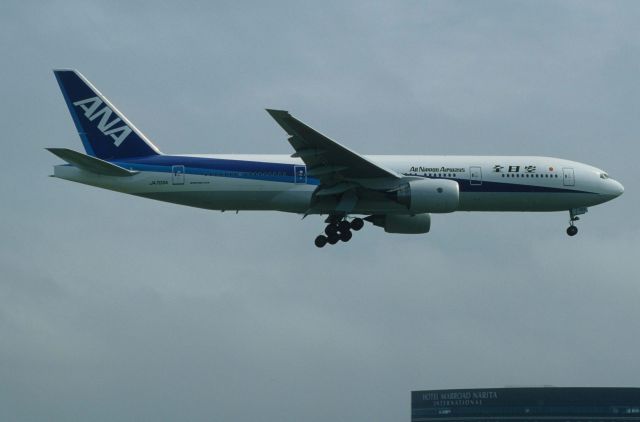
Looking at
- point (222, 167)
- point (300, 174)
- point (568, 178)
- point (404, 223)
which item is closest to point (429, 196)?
point (404, 223)

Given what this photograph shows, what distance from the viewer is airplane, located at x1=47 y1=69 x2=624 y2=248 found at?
42906 mm

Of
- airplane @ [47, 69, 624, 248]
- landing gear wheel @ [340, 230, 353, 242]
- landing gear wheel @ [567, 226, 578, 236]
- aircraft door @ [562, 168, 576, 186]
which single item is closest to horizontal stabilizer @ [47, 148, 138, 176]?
airplane @ [47, 69, 624, 248]

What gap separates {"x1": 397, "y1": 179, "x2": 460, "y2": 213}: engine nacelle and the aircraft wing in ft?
2.54

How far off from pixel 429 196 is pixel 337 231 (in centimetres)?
461

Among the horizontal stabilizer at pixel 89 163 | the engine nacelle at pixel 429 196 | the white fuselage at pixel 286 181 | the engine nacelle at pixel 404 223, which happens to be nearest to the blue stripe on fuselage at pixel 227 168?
the white fuselage at pixel 286 181

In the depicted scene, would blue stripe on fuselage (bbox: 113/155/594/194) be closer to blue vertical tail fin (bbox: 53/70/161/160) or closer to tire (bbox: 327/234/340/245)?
blue vertical tail fin (bbox: 53/70/161/160)

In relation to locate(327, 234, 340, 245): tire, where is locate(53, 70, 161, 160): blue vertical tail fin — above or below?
above

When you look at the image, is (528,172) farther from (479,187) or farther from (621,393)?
(621,393)

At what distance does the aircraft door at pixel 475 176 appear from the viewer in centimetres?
4506

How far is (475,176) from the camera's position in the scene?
45156 millimetres

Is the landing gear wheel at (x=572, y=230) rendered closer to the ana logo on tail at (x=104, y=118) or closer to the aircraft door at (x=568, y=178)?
the aircraft door at (x=568, y=178)

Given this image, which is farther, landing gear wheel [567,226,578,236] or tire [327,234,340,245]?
landing gear wheel [567,226,578,236]

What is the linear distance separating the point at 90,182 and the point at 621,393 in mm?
61007

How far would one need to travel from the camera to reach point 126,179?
1741 inches
